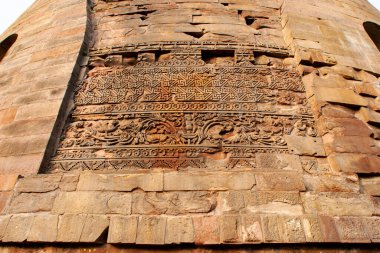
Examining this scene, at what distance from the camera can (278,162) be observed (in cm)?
303

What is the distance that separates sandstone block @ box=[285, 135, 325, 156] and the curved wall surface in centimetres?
1

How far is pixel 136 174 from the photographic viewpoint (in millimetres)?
2785

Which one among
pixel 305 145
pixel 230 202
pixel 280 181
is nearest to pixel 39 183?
pixel 230 202

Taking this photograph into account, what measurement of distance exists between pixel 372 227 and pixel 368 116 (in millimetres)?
1465

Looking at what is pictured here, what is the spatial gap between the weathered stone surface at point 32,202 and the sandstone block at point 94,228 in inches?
16.0

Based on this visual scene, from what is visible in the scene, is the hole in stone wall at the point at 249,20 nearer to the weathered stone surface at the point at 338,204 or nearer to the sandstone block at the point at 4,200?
the weathered stone surface at the point at 338,204

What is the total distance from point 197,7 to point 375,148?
3273mm

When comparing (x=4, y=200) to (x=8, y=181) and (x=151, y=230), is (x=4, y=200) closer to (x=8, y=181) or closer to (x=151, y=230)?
(x=8, y=181)

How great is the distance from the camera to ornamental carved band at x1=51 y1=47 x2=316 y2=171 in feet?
10.2

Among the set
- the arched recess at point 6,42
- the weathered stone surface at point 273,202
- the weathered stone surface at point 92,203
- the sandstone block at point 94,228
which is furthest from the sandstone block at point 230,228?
the arched recess at point 6,42

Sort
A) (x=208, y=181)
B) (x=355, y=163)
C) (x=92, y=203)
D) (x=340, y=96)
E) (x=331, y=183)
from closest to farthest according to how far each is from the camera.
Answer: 1. (x=92, y=203)
2. (x=208, y=181)
3. (x=331, y=183)
4. (x=355, y=163)
5. (x=340, y=96)

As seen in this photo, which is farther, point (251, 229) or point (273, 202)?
point (273, 202)

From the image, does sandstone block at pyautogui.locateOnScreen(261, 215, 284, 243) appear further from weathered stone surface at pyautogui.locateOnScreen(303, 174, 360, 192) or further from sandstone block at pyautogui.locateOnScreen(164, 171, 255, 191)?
weathered stone surface at pyautogui.locateOnScreen(303, 174, 360, 192)

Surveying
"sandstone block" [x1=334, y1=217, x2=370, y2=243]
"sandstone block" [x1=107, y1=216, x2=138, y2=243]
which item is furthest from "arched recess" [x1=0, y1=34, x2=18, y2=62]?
"sandstone block" [x1=334, y1=217, x2=370, y2=243]
